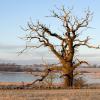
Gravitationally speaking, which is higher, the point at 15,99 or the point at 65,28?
the point at 65,28

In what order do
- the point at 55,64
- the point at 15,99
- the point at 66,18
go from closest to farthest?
the point at 15,99, the point at 66,18, the point at 55,64

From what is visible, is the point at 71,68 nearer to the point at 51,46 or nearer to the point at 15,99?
the point at 51,46

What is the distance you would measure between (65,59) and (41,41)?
2.45 m

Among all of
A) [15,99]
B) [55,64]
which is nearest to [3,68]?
[55,64]

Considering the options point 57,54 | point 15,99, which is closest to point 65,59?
point 57,54

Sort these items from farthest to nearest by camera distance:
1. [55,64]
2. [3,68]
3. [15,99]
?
[3,68], [55,64], [15,99]

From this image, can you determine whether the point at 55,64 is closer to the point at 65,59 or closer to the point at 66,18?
the point at 65,59

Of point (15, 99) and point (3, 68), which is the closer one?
point (15, 99)

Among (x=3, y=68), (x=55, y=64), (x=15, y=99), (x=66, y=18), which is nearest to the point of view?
(x=15, y=99)

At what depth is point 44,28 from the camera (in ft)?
106

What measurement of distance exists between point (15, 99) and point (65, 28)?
13233 mm

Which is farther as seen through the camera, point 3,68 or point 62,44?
point 3,68

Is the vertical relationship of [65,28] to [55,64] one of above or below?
above

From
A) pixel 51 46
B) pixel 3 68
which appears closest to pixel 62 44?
pixel 51 46
